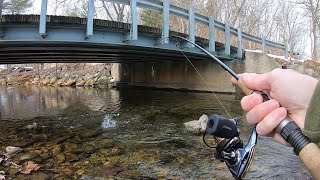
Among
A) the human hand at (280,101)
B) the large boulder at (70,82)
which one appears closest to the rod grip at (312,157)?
the human hand at (280,101)

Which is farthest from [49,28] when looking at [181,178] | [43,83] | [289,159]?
[43,83]

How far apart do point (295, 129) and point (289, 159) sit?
16.3 ft

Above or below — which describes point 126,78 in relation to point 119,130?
above

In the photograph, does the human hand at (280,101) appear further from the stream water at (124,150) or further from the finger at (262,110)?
the stream water at (124,150)

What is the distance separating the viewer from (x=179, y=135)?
7.54 meters

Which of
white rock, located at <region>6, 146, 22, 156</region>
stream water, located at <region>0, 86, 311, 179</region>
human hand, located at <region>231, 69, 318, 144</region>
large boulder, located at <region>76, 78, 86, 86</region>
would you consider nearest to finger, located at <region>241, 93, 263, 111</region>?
human hand, located at <region>231, 69, 318, 144</region>

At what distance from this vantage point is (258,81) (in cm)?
134

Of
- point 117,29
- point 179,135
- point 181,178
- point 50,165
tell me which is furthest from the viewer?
point 117,29

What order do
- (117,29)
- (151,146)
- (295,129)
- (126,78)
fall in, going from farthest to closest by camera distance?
(126,78) → (117,29) → (151,146) → (295,129)

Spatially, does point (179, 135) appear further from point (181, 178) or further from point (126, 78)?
point (126, 78)

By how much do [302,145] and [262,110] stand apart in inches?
8.6

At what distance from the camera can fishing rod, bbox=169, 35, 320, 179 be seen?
107 centimetres

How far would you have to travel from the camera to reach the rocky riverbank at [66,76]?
29.3 metres

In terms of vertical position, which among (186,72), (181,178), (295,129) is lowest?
(181,178)
